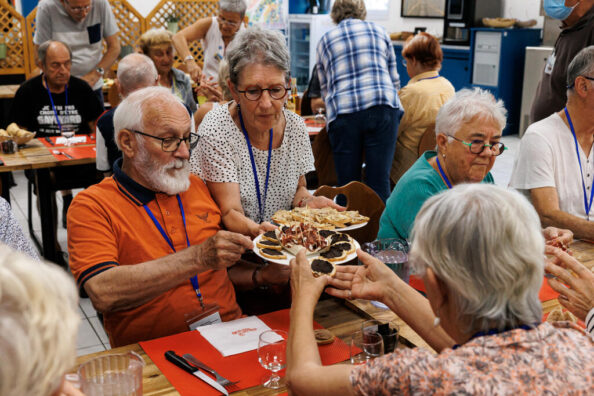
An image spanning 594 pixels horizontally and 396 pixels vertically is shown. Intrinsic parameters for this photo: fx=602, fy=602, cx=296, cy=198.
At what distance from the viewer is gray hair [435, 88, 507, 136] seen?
2.51 meters

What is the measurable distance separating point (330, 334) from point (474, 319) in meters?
0.64

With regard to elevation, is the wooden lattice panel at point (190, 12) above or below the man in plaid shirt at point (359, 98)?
above

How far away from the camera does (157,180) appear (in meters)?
2.16

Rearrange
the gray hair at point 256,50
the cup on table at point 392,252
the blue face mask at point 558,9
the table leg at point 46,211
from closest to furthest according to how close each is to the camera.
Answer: the cup on table at point 392,252 < the gray hair at point 256,50 < the table leg at point 46,211 < the blue face mask at point 558,9

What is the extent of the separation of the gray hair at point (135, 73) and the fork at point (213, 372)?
2908mm

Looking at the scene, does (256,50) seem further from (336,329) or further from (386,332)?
(386,332)

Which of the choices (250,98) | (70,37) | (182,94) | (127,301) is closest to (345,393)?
(127,301)

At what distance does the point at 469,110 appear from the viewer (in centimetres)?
251

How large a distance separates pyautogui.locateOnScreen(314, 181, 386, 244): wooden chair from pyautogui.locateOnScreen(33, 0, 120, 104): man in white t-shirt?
3.85m

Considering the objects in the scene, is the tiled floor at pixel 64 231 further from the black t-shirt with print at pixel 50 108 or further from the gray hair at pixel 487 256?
the black t-shirt with print at pixel 50 108

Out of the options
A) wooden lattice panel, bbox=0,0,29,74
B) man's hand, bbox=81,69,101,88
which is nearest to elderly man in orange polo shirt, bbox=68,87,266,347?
man's hand, bbox=81,69,101,88

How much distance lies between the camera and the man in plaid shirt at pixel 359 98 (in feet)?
14.3

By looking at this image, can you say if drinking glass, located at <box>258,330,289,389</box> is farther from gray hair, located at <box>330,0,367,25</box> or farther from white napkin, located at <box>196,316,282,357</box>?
gray hair, located at <box>330,0,367,25</box>

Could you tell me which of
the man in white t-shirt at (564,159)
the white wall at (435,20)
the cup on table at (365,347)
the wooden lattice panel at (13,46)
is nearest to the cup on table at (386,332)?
the cup on table at (365,347)
